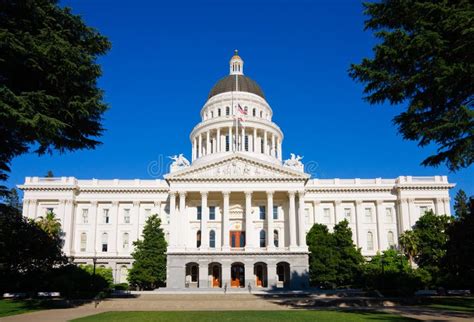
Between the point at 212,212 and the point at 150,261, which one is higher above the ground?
the point at 212,212

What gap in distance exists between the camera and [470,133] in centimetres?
1858

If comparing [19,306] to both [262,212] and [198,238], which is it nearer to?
[198,238]

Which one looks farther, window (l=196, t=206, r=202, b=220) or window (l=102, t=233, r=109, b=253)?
window (l=102, t=233, r=109, b=253)

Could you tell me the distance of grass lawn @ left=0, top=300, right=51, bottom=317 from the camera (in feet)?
82.6

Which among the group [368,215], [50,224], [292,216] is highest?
[368,215]

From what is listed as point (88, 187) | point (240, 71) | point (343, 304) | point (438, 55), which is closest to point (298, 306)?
point (343, 304)

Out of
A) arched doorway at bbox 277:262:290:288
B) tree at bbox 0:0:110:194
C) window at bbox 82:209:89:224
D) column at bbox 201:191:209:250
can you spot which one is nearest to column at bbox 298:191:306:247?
arched doorway at bbox 277:262:290:288

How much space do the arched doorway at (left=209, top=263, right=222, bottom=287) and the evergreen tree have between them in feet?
45.8

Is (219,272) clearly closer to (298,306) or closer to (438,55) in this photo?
(298,306)

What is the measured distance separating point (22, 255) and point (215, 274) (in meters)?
24.6

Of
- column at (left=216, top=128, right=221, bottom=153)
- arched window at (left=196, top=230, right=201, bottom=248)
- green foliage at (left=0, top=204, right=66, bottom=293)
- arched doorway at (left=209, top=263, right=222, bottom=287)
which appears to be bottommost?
arched doorway at (left=209, top=263, right=222, bottom=287)

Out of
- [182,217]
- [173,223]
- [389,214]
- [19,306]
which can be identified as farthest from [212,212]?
[19,306]

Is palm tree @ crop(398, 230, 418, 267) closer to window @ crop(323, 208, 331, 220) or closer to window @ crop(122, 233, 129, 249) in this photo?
window @ crop(323, 208, 331, 220)

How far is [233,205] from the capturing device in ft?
190
